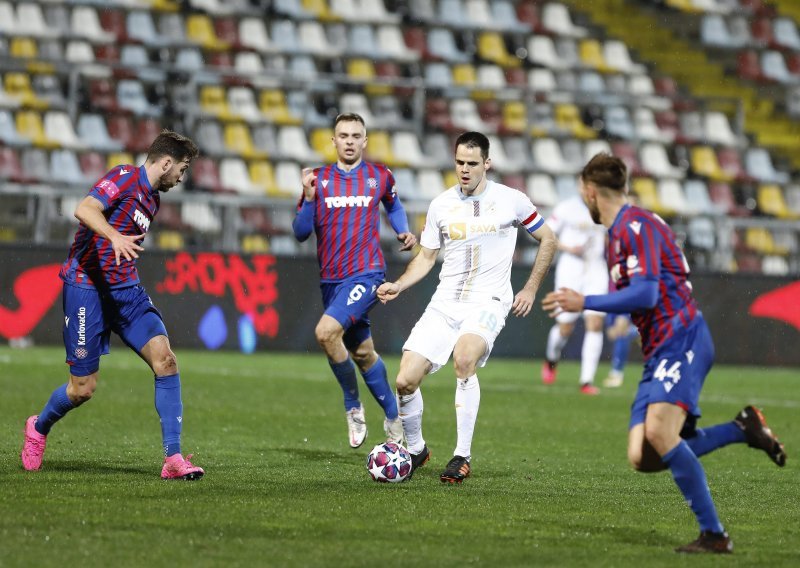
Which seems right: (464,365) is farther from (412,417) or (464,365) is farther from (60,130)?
(60,130)

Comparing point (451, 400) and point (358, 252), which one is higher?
point (358, 252)

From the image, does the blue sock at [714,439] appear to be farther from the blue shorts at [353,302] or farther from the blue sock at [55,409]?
the blue sock at [55,409]

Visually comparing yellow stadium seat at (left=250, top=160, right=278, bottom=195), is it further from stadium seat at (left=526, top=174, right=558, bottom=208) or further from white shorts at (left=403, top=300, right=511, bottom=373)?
white shorts at (left=403, top=300, right=511, bottom=373)

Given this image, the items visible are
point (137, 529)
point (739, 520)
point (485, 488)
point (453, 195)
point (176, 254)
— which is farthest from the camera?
point (176, 254)

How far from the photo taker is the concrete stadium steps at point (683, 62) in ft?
85.3

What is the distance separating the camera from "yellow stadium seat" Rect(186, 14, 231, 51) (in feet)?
71.4

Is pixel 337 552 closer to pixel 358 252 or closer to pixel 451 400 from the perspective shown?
pixel 358 252

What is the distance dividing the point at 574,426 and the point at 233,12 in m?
12.8

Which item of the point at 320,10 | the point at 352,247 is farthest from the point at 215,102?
the point at 352,247

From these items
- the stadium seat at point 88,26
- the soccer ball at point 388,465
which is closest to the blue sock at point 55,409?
the soccer ball at point 388,465

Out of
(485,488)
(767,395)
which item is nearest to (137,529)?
(485,488)

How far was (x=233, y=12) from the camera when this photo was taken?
73.3 ft

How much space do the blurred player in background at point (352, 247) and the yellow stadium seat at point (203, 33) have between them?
12802 millimetres

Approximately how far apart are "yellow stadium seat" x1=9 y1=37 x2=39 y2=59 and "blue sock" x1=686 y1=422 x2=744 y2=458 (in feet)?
53.1
